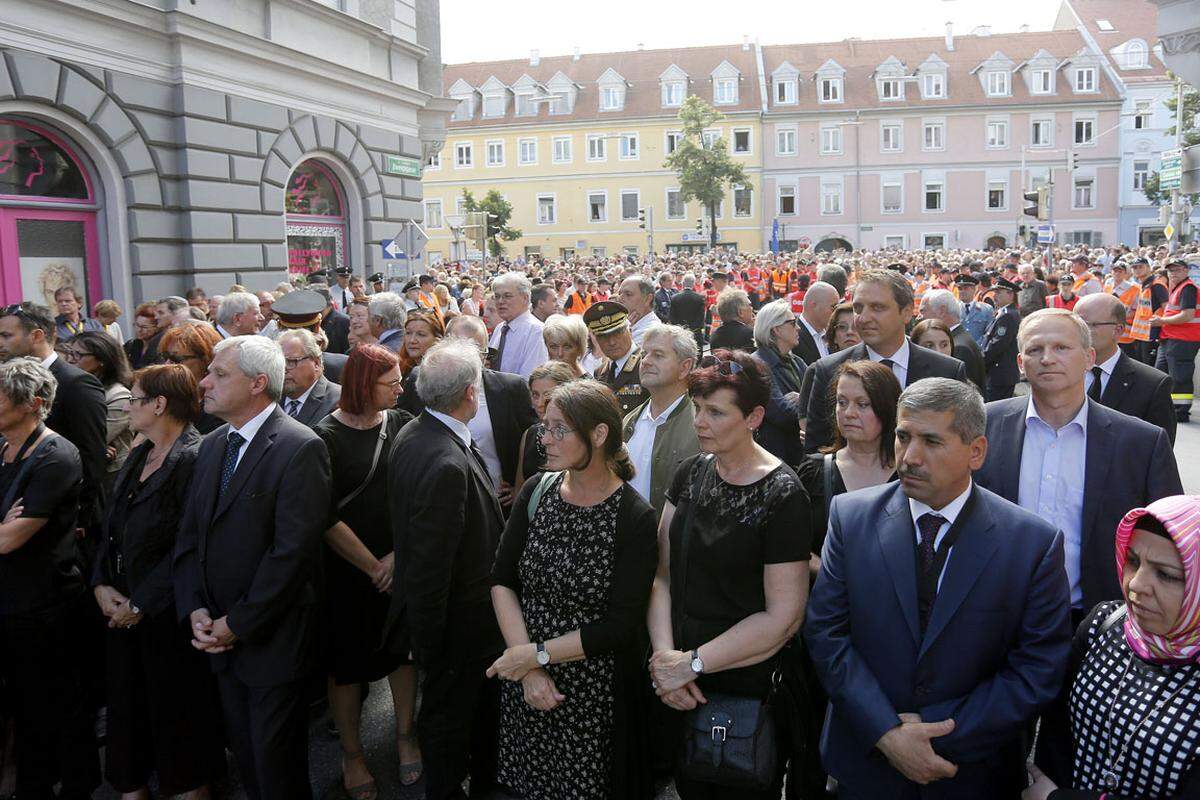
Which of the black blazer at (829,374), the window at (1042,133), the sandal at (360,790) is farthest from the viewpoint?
the window at (1042,133)

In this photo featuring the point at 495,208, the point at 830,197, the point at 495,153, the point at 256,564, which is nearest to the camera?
the point at 256,564

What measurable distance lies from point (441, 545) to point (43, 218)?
10.0 m

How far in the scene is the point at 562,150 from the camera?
58.8m

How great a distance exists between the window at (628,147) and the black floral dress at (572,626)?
187 feet

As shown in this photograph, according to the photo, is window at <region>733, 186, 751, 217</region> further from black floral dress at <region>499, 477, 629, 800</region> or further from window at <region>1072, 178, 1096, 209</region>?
black floral dress at <region>499, 477, 629, 800</region>

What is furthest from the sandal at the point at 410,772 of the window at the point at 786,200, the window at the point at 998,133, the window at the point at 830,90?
the window at the point at 998,133

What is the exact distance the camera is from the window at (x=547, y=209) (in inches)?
2327

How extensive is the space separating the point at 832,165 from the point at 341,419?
5666 cm

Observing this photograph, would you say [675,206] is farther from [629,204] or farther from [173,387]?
[173,387]

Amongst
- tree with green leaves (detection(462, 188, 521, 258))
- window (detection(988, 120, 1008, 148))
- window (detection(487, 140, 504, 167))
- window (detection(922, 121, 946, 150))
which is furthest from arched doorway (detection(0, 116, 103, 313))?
window (detection(988, 120, 1008, 148))

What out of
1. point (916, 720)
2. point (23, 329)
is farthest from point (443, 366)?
point (23, 329)

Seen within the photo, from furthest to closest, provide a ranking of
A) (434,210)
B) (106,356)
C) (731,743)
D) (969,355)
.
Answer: (434,210)
(969,355)
(106,356)
(731,743)

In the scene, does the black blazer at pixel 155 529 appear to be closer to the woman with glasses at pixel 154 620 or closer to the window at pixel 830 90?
the woman with glasses at pixel 154 620

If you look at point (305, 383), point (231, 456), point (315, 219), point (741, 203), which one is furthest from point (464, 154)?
point (231, 456)
